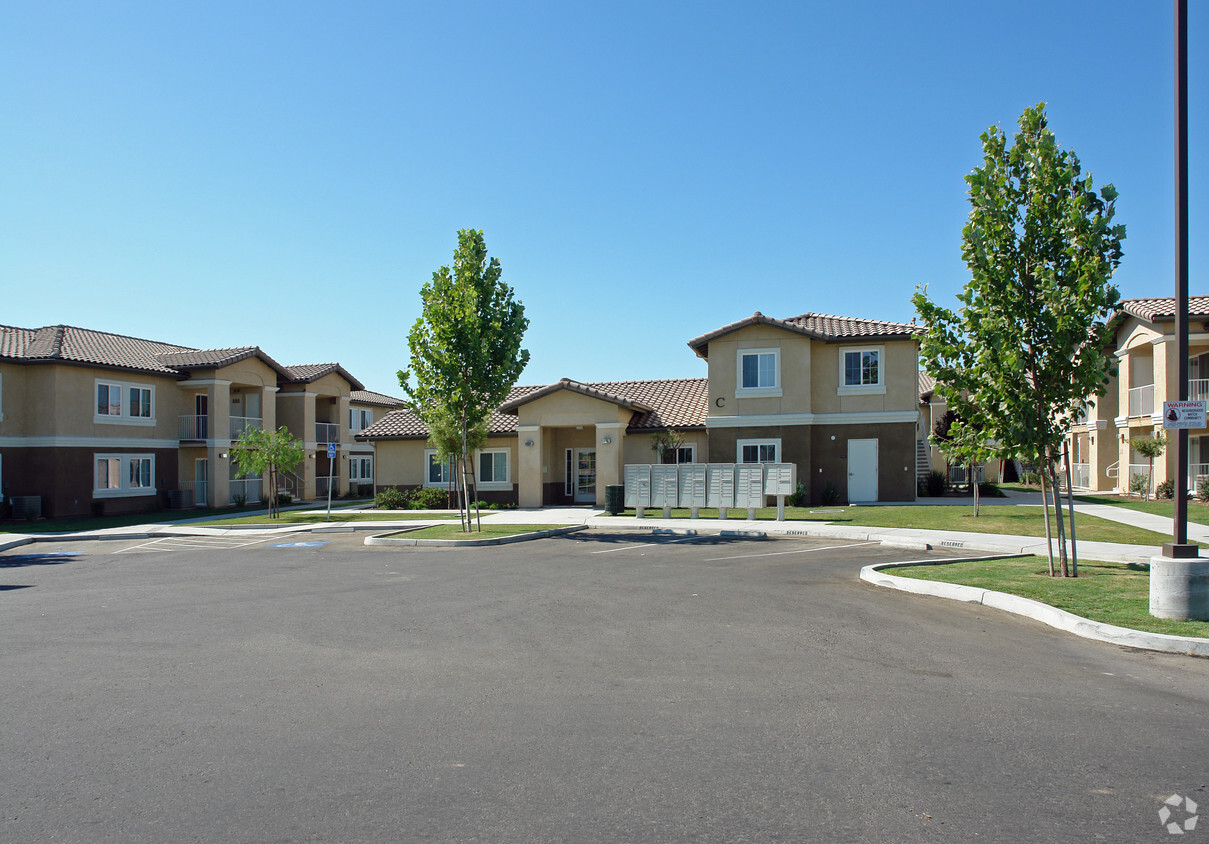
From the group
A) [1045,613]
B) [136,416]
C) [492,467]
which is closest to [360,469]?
[136,416]

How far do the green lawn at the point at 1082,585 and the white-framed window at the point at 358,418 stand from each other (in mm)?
39705

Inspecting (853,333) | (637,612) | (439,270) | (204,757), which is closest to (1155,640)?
(637,612)

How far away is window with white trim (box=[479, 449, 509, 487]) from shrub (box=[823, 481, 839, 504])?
13.3 m

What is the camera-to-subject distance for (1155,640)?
334 inches

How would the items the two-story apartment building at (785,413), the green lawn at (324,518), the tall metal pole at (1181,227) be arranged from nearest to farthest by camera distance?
1. the tall metal pole at (1181,227)
2. the green lawn at (324,518)
3. the two-story apartment building at (785,413)

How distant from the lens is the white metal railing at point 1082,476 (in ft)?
131

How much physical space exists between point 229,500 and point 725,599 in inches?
1296

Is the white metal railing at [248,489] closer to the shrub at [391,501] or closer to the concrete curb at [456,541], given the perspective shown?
the shrub at [391,501]

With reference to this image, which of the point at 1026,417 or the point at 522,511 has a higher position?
the point at 1026,417

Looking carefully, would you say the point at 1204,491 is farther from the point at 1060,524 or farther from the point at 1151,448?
the point at 1060,524

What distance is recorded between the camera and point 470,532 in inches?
877

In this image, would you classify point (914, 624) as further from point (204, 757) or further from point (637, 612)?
point (204, 757)

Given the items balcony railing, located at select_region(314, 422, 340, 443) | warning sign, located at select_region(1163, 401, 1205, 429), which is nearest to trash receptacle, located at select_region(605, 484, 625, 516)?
warning sign, located at select_region(1163, 401, 1205, 429)

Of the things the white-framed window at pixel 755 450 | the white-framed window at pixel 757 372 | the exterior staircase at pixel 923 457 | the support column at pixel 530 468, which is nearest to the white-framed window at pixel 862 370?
the white-framed window at pixel 757 372
